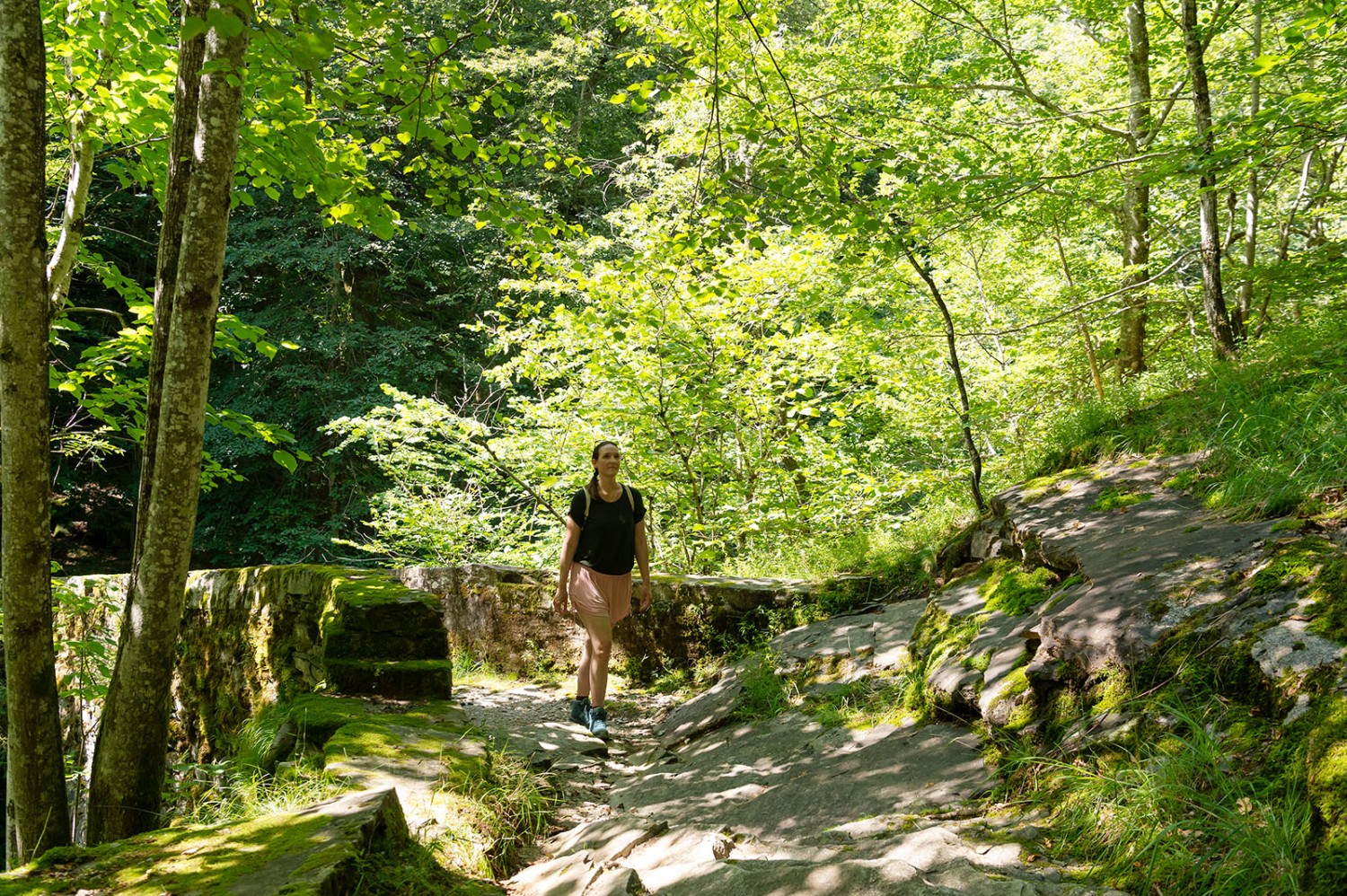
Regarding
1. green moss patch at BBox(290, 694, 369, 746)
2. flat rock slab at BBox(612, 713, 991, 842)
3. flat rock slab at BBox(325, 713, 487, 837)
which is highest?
green moss patch at BBox(290, 694, 369, 746)

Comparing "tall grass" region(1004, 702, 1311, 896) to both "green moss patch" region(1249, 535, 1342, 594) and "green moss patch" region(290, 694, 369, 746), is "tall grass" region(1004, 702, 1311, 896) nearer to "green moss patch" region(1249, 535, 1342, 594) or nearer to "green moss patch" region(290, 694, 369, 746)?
"green moss patch" region(1249, 535, 1342, 594)

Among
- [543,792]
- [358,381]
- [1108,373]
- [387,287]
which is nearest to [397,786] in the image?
[543,792]

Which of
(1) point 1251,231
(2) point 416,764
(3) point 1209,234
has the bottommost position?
(2) point 416,764

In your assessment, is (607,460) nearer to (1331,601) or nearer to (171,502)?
(171,502)

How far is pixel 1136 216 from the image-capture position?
360 inches

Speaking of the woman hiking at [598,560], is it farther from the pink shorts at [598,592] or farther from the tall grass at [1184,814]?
the tall grass at [1184,814]

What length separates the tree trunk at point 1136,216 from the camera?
27.7 feet

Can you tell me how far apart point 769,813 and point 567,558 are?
2.57 metres

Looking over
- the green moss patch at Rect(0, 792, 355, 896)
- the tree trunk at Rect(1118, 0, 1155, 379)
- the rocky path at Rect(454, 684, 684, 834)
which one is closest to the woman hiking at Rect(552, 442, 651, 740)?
the rocky path at Rect(454, 684, 684, 834)

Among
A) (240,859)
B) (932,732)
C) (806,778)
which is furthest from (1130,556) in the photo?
(240,859)

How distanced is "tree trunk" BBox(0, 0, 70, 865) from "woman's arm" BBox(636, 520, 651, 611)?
3470 millimetres

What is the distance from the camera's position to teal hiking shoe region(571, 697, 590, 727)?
5926 millimetres

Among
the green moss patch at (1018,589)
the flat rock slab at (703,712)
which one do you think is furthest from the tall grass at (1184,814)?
the flat rock slab at (703,712)

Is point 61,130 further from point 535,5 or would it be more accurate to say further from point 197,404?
point 535,5
